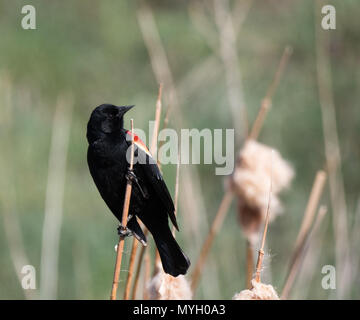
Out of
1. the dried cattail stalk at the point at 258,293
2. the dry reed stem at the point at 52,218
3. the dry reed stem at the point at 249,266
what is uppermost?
the dry reed stem at the point at 52,218

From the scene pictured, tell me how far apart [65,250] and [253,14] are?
4346mm

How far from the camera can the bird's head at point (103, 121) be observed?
6.11 feet

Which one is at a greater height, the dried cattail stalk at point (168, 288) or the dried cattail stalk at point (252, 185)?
the dried cattail stalk at point (252, 185)

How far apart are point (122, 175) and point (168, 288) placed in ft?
1.19

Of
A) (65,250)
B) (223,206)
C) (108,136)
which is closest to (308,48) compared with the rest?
(65,250)

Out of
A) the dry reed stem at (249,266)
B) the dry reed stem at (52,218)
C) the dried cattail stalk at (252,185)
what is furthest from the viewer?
the dry reed stem at (52,218)

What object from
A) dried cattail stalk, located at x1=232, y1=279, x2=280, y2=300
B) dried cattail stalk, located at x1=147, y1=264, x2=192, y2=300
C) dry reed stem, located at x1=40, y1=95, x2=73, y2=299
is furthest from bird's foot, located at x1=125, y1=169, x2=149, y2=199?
dry reed stem, located at x1=40, y1=95, x2=73, y2=299

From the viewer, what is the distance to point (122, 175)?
6.06 ft

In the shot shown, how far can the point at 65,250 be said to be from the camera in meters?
3.98

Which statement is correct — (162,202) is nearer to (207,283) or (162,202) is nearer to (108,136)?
(108,136)

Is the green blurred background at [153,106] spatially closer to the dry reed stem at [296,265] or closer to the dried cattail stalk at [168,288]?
the dry reed stem at [296,265]

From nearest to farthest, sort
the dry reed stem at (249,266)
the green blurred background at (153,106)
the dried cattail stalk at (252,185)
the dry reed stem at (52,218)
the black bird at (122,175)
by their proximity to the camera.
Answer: the black bird at (122,175), the dry reed stem at (249,266), the dried cattail stalk at (252,185), the dry reed stem at (52,218), the green blurred background at (153,106)

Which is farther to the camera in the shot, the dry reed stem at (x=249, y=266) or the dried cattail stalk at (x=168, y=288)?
the dry reed stem at (x=249, y=266)

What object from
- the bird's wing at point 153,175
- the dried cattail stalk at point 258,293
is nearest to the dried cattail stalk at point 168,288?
the bird's wing at point 153,175
